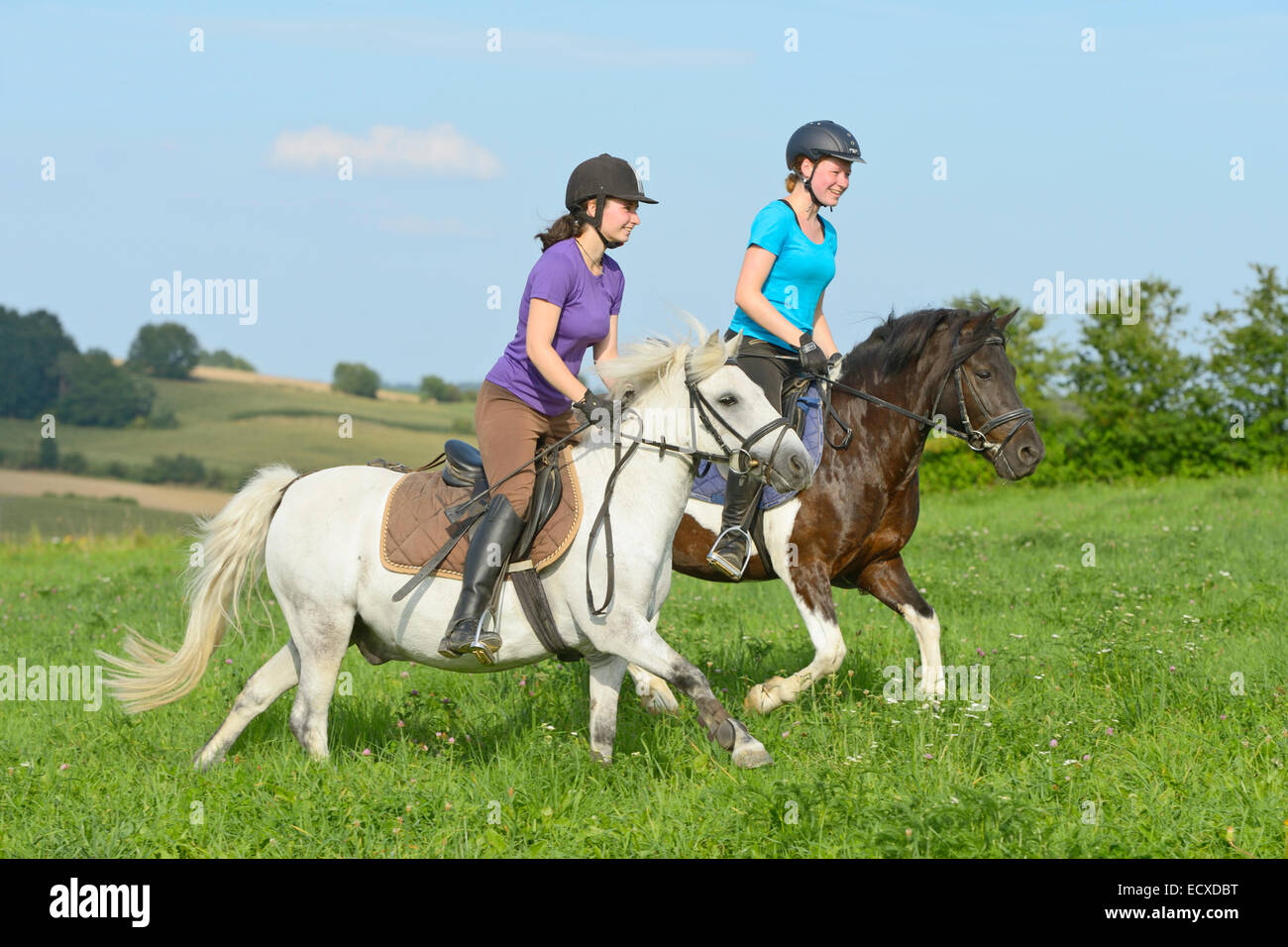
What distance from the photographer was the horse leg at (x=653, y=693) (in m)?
7.28

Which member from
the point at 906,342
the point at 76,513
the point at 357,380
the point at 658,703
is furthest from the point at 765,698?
the point at 357,380

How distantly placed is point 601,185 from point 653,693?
3.31m

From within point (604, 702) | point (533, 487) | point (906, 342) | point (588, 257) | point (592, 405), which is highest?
point (588, 257)

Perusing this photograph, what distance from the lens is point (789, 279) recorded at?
7.43 metres

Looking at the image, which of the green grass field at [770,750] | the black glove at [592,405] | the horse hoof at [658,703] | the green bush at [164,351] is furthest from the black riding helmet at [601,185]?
the green bush at [164,351]

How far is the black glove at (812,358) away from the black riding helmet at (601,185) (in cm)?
176

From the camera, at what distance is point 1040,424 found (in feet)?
91.1

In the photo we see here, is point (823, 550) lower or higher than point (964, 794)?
higher

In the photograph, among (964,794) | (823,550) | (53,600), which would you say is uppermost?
(823,550)

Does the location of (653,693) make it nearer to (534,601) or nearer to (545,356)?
(534,601)

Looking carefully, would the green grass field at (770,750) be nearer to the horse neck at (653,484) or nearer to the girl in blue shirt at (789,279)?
the horse neck at (653,484)

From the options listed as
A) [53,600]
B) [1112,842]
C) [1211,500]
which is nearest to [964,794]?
[1112,842]
